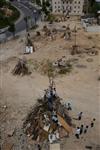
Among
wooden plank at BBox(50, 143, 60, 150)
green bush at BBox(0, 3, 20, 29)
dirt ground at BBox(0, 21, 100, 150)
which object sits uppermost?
green bush at BBox(0, 3, 20, 29)

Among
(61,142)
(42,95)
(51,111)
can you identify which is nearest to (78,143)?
(61,142)

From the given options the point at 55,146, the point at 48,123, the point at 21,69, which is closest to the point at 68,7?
the point at 21,69

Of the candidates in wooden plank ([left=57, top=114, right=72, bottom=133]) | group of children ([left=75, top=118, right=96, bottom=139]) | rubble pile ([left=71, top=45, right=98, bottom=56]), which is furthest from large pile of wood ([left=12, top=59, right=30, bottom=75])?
group of children ([left=75, top=118, right=96, bottom=139])

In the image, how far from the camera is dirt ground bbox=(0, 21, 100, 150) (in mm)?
34969

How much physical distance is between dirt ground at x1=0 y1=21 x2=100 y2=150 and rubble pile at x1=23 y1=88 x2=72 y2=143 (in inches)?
30.2

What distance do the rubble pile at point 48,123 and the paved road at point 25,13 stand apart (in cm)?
3271

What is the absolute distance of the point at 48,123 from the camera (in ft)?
116

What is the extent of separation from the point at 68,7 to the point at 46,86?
38.7 metres

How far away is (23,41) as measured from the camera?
204 ft

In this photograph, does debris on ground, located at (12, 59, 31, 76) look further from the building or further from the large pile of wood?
the building

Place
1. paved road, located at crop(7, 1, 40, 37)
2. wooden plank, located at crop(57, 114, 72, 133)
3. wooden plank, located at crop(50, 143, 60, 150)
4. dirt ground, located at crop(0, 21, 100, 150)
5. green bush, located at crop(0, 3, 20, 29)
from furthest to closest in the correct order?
green bush, located at crop(0, 3, 20, 29)
paved road, located at crop(7, 1, 40, 37)
wooden plank, located at crop(57, 114, 72, 133)
dirt ground, located at crop(0, 21, 100, 150)
wooden plank, located at crop(50, 143, 60, 150)

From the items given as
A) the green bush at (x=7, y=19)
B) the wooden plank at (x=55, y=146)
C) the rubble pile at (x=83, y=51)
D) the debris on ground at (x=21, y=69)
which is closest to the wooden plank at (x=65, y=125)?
the wooden plank at (x=55, y=146)

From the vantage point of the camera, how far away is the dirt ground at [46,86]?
35.0 metres

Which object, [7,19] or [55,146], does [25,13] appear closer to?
[7,19]
